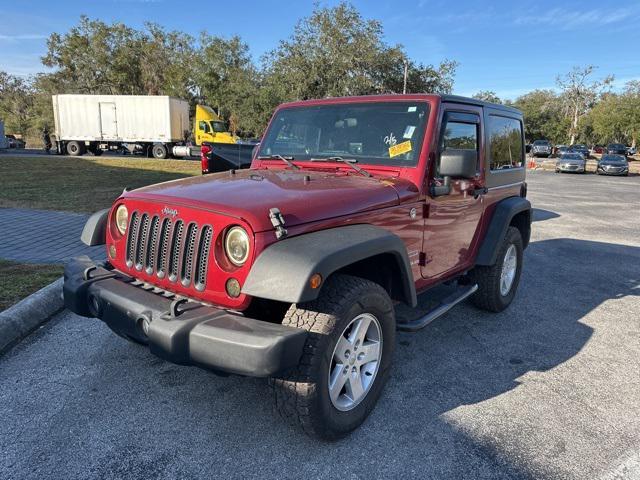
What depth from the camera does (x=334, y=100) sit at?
3873 mm

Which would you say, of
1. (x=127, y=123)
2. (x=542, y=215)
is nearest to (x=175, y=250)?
(x=542, y=215)

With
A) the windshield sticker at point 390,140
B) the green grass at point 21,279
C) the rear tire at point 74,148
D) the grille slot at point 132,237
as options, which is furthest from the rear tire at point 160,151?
the grille slot at point 132,237

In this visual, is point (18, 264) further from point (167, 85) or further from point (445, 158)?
point (167, 85)

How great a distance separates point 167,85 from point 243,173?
4818 cm

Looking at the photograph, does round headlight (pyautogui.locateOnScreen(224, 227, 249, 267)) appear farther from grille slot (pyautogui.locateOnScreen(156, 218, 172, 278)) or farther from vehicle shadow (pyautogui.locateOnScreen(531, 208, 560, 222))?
vehicle shadow (pyautogui.locateOnScreen(531, 208, 560, 222))

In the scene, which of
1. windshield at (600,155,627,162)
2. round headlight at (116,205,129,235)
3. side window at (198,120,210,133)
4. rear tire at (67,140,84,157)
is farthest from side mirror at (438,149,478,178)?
windshield at (600,155,627,162)

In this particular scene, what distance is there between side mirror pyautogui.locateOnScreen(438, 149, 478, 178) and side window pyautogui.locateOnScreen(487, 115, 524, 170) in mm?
1326

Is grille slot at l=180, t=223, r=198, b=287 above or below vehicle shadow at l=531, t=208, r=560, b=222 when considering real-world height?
above

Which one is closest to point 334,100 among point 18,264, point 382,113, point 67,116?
point 382,113

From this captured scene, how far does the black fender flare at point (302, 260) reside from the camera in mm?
2127

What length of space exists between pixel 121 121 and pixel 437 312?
28520 mm

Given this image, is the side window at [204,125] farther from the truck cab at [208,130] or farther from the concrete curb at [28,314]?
the concrete curb at [28,314]

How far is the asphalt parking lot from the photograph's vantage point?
242cm

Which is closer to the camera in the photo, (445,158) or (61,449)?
(61,449)
